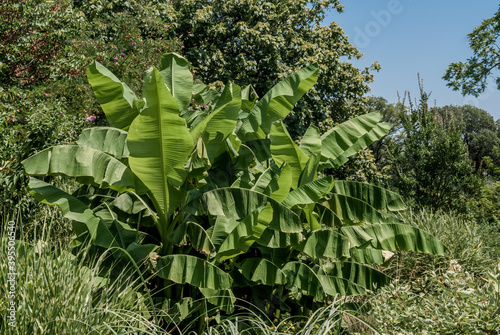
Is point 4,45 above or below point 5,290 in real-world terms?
above

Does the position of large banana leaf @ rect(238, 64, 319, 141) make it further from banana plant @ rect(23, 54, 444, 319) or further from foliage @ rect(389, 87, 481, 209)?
foliage @ rect(389, 87, 481, 209)

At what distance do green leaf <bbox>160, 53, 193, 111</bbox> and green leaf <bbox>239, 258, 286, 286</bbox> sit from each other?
93.6 inches

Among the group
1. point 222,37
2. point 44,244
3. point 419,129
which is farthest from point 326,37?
point 44,244

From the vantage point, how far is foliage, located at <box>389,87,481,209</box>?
38.5 feet

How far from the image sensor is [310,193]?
5234 millimetres

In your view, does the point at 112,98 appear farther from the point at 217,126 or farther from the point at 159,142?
the point at 217,126

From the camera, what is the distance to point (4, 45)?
8.67m

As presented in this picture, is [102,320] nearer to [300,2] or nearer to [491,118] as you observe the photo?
[300,2]

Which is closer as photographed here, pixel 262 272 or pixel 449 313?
pixel 449 313

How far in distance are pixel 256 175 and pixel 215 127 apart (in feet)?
4.19

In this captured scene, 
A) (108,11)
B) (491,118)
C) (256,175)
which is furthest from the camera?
(491,118)

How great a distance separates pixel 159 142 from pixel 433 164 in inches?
384

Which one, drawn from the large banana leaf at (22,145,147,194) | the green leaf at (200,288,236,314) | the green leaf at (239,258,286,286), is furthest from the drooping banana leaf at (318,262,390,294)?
the large banana leaf at (22,145,147,194)

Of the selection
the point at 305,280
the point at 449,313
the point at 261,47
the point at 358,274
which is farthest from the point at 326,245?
the point at 261,47
